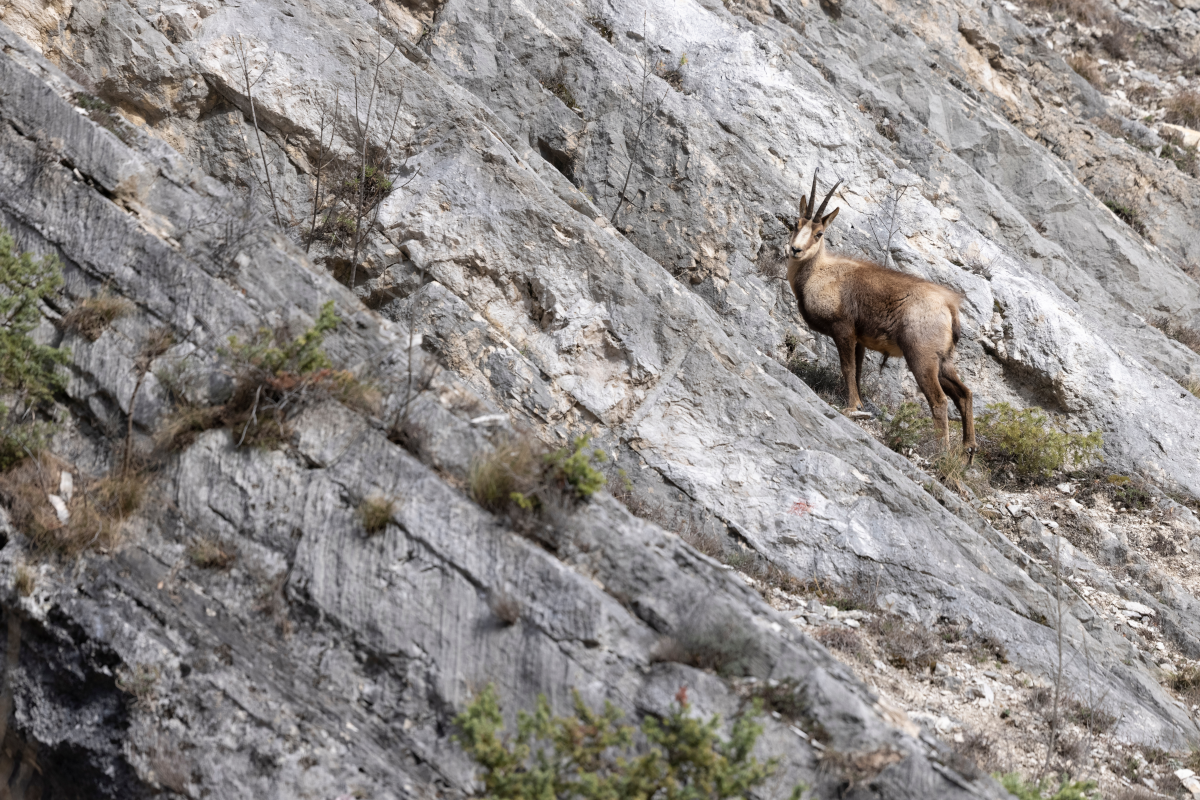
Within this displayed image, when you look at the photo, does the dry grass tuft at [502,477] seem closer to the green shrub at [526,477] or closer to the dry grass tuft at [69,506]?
the green shrub at [526,477]

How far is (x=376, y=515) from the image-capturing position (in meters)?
4.89

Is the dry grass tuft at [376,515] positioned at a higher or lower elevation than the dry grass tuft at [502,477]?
lower

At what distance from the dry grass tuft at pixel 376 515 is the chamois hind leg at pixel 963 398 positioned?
7.82 m

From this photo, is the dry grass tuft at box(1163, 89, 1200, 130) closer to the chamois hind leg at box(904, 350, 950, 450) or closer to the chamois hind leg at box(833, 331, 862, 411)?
the chamois hind leg at box(904, 350, 950, 450)

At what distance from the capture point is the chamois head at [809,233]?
36.9 ft

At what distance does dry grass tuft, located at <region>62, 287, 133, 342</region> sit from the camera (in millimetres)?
5508

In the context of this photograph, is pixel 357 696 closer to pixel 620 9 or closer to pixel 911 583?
pixel 911 583

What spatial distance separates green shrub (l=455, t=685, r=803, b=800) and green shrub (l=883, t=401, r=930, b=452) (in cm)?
679

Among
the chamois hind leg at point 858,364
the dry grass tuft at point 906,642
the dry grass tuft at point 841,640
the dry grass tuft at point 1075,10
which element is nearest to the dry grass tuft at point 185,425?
the dry grass tuft at point 841,640

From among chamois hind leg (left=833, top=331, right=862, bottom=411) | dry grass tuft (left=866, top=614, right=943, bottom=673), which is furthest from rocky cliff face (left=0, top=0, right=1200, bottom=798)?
chamois hind leg (left=833, top=331, right=862, bottom=411)

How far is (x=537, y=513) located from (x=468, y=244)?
4.57 m

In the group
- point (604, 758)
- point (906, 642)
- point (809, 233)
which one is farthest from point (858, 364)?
point (604, 758)

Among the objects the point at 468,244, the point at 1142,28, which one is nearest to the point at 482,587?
the point at 468,244

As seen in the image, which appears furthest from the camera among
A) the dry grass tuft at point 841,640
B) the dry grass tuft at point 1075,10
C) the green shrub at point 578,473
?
the dry grass tuft at point 1075,10
